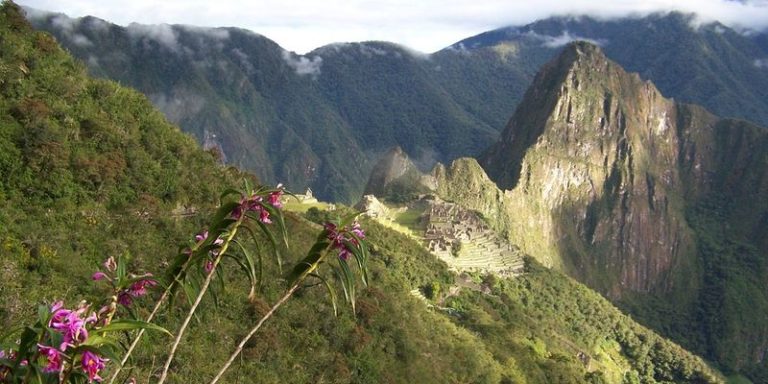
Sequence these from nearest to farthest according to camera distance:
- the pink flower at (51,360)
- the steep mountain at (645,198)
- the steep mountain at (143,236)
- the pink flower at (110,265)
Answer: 1. the pink flower at (51,360)
2. the pink flower at (110,265)
3. the steep mountain at (143,236)
4. the steep mountain at (645,198)

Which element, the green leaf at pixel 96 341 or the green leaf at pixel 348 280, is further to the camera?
the green leaf at pixel 348 280

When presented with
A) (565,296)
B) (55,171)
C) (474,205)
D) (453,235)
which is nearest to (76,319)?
(55,171)

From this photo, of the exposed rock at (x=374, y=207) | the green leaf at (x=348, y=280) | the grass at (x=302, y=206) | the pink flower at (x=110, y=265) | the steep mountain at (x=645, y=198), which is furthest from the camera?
the steep mountain at (x=645, y=198)

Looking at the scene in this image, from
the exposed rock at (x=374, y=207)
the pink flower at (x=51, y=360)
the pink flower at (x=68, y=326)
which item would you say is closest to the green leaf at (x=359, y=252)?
the pink flower at (x=68, y=326)

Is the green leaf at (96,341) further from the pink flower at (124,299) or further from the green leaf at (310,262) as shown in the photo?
the green leaf at (310,262)

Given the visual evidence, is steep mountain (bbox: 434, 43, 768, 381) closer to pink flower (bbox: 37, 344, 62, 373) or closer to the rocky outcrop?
the rocky outcrop

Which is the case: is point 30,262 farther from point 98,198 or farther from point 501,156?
point 501,156

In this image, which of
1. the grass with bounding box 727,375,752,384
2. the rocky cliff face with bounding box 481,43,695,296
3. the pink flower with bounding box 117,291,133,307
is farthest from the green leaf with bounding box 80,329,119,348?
the rocky cliff face with bounding box 481,43,695,296
